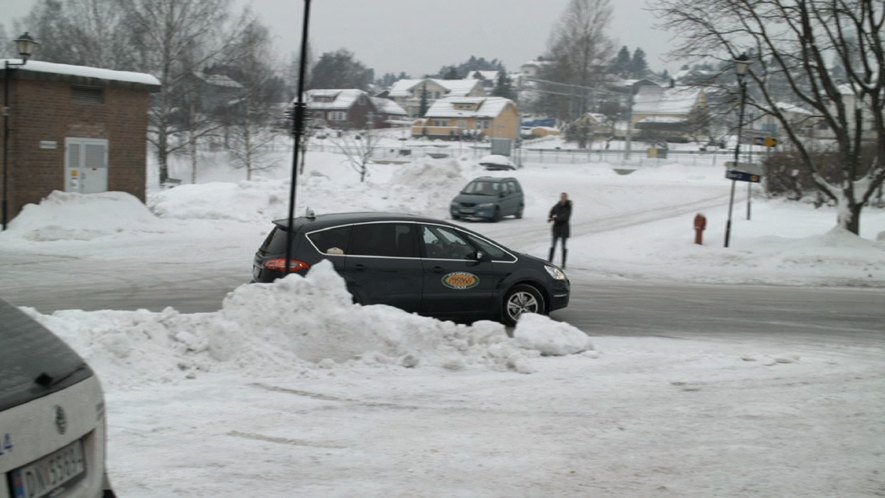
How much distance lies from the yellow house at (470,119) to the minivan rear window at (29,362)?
102631 millimetres

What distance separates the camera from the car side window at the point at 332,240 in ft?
34.7

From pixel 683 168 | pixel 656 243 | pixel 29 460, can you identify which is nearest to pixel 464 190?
pixel 656 243

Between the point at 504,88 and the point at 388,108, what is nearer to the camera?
the point at 388,108

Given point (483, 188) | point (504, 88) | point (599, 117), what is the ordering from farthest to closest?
point (504, 88), point (599, 117), point (483, 188)

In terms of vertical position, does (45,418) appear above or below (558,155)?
below

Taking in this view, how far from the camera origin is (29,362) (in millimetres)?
3312

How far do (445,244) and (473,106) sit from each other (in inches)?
4163

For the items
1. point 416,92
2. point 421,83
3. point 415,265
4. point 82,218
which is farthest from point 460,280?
point 416,92

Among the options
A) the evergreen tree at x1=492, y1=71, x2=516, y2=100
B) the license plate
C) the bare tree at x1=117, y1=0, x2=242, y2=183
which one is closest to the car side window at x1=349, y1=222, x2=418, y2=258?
the license plate

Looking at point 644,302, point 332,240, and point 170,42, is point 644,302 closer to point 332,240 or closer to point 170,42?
point 332,240

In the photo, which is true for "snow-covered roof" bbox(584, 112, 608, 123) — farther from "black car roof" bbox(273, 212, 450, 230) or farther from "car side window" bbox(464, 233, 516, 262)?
"black car roof" bbox(273, 212, 450, 230)

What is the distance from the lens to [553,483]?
519cm

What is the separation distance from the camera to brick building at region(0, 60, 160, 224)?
21750mm

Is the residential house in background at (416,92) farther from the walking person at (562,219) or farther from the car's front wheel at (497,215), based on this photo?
the walking person at (562,219)
